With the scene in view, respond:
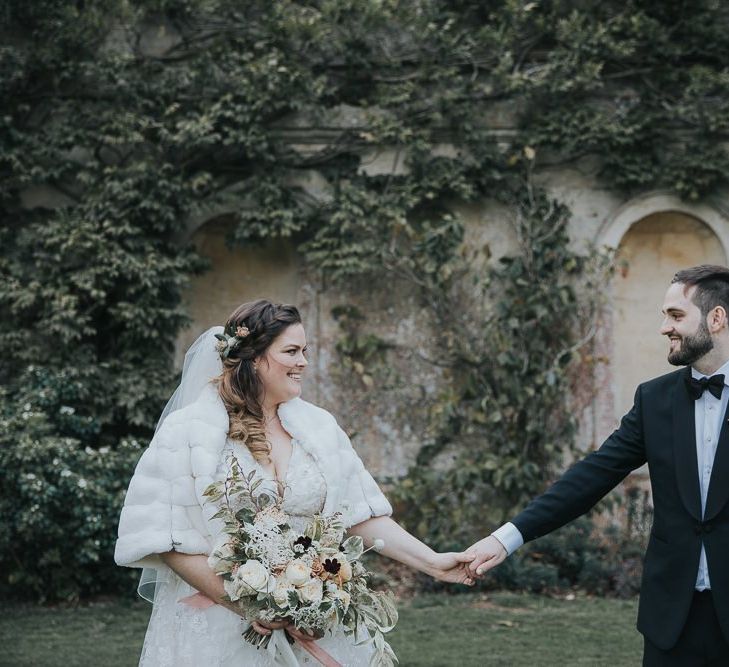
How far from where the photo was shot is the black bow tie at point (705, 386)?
340 cm

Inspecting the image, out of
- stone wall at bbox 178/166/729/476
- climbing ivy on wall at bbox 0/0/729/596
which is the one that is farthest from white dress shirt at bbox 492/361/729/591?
stone wall at bbox 178/166/729/476

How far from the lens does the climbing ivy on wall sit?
26.3 ft

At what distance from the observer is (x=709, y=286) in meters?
3.46

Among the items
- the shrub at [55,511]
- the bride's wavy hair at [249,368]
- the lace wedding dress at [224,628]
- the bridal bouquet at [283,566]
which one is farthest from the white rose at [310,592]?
the shrub at [55,511]

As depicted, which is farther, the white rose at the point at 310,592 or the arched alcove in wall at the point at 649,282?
the arched alcove in wall at the point at 649,282

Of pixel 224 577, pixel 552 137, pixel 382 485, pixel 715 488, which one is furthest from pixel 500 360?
pixel 224 577

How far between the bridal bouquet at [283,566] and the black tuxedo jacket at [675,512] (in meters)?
0.95

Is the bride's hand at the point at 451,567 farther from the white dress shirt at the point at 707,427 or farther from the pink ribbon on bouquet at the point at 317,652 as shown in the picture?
the white dress shirt at the point at 707,427

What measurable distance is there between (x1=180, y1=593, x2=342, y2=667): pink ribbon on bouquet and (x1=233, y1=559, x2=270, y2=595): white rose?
12.8 inches

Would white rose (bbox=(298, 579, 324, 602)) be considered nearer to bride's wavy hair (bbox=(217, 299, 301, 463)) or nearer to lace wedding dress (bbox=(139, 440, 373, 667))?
lace wedding dress (bbox=(139, 440, 373, 667))

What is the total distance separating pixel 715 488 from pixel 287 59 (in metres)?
6.06

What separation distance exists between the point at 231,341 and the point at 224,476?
492 millimetres

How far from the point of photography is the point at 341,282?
863 centimetres

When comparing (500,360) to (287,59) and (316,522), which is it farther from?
(316,522)
